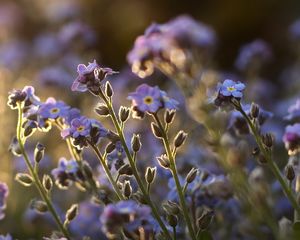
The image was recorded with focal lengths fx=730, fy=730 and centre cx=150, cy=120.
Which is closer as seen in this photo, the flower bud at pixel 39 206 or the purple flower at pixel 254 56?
the flower bud at pixel 39 206

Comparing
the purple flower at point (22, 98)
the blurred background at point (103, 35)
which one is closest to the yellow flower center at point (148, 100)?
the purple flower at point (22, 98)

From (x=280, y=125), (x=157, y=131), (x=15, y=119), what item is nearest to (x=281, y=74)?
(x=280, y=125)

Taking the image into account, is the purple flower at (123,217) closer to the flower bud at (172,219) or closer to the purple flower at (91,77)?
the flower bud at (172,219)

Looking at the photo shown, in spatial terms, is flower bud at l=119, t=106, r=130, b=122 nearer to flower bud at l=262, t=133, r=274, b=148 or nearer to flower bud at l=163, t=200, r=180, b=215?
flower bud at l=163, t=200, r=180, b=215

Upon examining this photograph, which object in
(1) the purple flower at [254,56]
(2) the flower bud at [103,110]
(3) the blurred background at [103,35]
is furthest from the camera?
(3) the blurred background at [103,35]

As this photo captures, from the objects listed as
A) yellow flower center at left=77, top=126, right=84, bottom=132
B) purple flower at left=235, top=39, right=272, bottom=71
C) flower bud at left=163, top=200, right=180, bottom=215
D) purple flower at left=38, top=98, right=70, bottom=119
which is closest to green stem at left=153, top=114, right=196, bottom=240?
flower bud at left=163, top=200, right=180, bottom=215

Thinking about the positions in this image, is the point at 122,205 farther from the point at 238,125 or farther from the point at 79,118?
the point at 238,125
